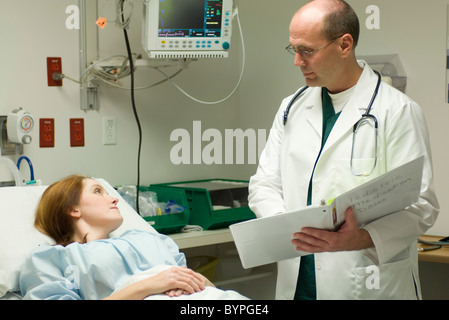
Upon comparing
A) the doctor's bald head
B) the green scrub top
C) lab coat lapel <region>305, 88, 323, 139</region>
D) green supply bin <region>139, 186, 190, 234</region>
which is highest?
the doctor's bald head

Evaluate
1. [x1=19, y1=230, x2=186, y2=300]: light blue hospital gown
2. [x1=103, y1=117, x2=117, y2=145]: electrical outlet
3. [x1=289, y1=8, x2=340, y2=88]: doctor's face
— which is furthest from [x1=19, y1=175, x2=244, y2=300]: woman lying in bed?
[x1=103, y1=117, x2=117, y2=145]: electrical outlet

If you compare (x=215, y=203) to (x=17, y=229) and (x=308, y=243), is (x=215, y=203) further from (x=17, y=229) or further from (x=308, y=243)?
(x=308, y=243)

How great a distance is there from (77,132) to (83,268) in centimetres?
123

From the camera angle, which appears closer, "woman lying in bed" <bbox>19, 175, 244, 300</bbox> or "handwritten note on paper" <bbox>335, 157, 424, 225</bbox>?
"handwritten note on paper" <bbox>335, 157, 424, 225</bbox>

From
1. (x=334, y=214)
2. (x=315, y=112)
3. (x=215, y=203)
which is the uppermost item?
(x=315, y=112)

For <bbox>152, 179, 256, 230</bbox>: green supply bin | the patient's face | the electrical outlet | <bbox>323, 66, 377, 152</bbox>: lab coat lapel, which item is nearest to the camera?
<bbox>323, 66, 377, 152</bbox>: lab coat lapel

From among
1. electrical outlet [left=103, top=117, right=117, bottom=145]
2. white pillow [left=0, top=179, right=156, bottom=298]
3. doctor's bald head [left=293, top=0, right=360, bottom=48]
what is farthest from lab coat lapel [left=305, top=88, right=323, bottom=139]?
electrical outlet [left=103, top=117, right=117, bottom=145]

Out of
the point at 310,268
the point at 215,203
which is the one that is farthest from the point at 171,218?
the point at 310,268

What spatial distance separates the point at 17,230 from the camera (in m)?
1.91

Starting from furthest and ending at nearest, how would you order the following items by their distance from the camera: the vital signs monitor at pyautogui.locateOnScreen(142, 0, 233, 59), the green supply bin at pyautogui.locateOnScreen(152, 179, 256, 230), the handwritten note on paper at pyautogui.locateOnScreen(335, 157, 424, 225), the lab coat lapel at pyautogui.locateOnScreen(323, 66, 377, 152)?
the green supply bin at pyautogui.locateOnScreen(152, 179, 256, 230) < the vital signs monitor at pyautogui.locateOnScreen(142, 0, 233, 59) < the lab coat lapel at pyautogui.locateOnScreen(323, 66, 377, 152) < the handwritten note on paper at pyautogui.locateOnScreen(335, 157, 424, 225)

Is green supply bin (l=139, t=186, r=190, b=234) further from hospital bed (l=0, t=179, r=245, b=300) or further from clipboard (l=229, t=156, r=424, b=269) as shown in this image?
clipboard (l=229, t=156, r=424, b=269)

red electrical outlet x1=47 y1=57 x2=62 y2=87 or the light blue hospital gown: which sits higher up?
red electrical outlet x1=47 y1=57 x2=62 y2=87

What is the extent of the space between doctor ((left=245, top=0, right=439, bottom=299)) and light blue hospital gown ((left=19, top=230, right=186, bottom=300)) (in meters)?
0.43

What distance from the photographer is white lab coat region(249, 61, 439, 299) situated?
1.66m
